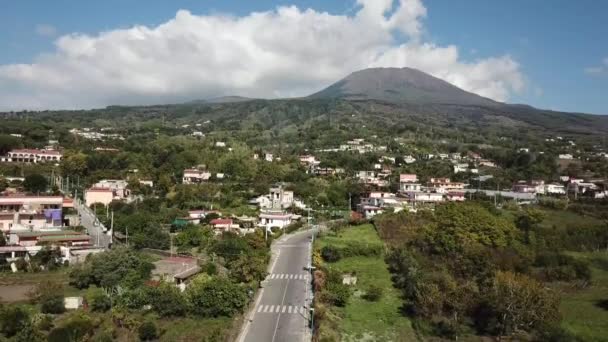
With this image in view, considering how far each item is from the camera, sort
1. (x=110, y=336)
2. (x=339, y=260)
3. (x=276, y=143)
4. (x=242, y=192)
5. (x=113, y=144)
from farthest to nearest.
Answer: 1. (x=276, y=143)
2. (x=113, y=144)
3. (x=242, y=192)
4. (x=339, y=260)
5. (x=110, y=336)

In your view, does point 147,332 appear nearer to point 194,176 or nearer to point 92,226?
point 92,226

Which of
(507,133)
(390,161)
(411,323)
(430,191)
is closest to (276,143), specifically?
(390,161)

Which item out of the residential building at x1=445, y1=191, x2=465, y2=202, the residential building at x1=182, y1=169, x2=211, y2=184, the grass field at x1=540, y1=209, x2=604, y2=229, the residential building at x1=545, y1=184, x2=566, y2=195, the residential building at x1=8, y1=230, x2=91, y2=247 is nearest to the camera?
the residential building at x1=8, y1=230, x2=91, y2=247

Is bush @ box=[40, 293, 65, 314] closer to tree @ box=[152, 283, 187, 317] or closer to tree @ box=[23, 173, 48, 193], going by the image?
tree @ box=[152, 283, 187, 317]

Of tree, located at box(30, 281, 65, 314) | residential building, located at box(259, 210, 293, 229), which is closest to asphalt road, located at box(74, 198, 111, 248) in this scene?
tree, located at box(30, 281, 65, 314)

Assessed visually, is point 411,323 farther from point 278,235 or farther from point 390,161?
point 390,161

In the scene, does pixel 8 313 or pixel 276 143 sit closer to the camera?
pixel 8 313

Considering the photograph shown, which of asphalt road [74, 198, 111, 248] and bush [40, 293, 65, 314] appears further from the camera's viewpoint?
asphalt road [74, 198, 111, 248]
